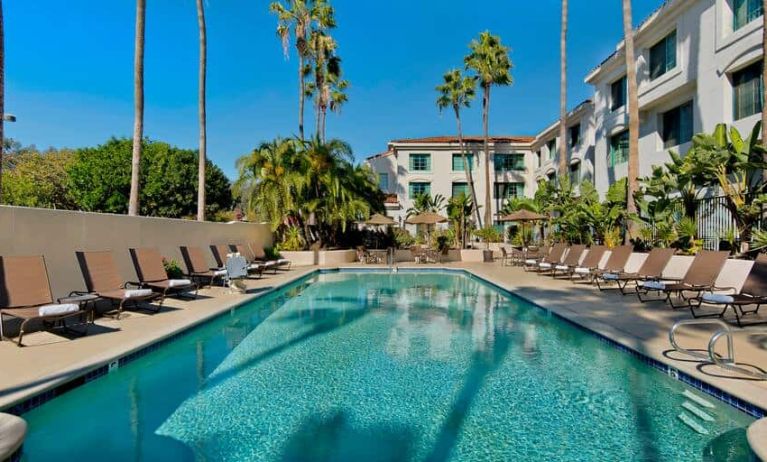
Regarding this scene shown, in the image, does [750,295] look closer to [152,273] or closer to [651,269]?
[651,269]

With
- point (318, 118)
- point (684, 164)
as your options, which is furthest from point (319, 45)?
point (684, 164)

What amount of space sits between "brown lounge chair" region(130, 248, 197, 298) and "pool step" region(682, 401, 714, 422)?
28.0ft

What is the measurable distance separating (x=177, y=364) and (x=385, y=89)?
29.9m

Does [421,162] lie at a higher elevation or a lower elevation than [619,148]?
higher

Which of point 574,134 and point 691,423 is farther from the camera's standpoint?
point 574,134

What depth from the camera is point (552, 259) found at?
16703 mm

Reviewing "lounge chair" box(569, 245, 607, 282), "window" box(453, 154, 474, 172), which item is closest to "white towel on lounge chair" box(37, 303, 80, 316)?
"lounge chair" box(569, 245, 607, 282)

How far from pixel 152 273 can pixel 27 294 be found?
132 inches

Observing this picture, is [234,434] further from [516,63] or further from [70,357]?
[516,63]

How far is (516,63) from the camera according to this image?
3078cm

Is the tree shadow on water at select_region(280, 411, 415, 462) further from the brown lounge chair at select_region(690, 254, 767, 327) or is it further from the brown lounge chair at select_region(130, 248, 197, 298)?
the brown lounge chair at select_region(130, 248, 197, 298)

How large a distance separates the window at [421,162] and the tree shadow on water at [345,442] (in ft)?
110

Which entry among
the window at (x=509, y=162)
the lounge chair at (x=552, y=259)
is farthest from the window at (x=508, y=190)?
the lounge chair at (x=552, y=259)

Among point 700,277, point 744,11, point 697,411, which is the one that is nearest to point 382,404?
point 697,411
